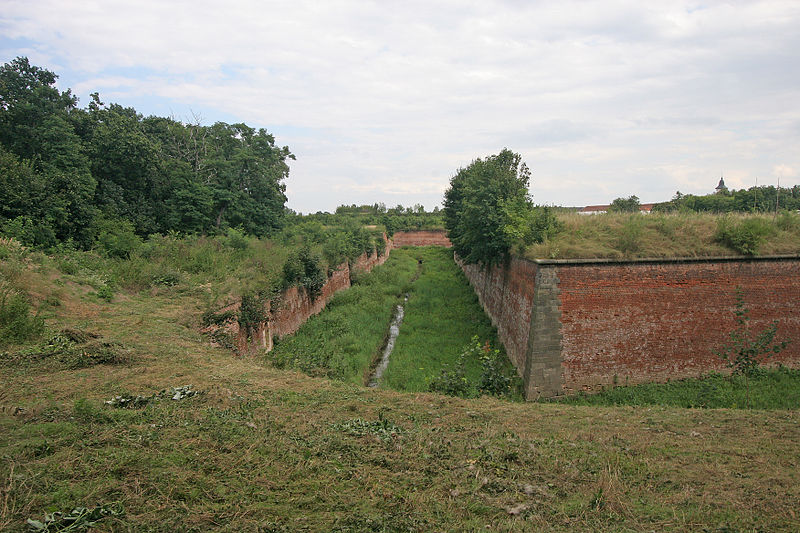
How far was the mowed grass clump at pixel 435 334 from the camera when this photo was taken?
10641 mm

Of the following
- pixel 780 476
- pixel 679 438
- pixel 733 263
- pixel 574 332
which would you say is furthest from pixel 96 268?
pixel 733 263

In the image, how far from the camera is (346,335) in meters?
13.6

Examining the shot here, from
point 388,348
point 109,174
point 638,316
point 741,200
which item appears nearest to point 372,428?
point 638,316

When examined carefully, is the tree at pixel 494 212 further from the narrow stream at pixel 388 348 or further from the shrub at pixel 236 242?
the shrub at pixel 236 242

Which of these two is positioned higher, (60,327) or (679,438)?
(60,327)

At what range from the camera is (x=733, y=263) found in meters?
10.3

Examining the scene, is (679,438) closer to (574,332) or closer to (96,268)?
(574,332)

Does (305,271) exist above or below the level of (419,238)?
below

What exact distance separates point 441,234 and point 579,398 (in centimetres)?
4170

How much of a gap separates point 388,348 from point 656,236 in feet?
28.2

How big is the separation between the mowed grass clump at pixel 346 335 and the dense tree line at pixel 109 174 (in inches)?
264

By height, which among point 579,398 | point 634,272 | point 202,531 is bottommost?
point 579,398

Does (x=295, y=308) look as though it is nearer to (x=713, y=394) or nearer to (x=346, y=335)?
(x=346, y=335)

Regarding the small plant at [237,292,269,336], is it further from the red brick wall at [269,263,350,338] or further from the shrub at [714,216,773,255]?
the shrub at [714,216,773,255]
